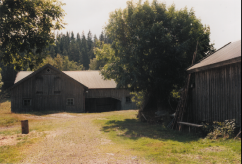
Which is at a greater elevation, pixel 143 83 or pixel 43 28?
pixel 43 28

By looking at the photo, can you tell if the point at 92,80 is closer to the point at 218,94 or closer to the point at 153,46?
the point at 153,46

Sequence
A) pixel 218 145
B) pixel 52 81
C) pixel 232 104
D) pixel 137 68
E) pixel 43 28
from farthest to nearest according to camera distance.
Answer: pixel 52 81
pixel 137 68
pixel 43 28
pixel 232 104
pixel 218 145

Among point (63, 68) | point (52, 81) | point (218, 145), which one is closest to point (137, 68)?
point (218, 145)

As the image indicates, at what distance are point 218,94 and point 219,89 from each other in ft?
1.07

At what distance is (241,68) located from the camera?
10555 millimetres

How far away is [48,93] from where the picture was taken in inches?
1324

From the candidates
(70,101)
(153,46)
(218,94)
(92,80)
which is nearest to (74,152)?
(218,94)

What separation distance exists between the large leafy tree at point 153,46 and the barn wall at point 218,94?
5.56m

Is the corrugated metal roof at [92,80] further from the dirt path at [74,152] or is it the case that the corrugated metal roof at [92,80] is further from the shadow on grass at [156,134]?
the dirt path at [74,152]

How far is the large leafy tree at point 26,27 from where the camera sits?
43.7 feet

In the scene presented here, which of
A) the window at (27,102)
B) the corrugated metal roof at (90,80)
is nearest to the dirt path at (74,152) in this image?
the window at (27,102)

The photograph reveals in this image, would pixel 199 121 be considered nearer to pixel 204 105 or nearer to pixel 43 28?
pixel 204 105

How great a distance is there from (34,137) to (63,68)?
243 feet

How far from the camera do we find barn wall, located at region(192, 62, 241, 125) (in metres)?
11.1
